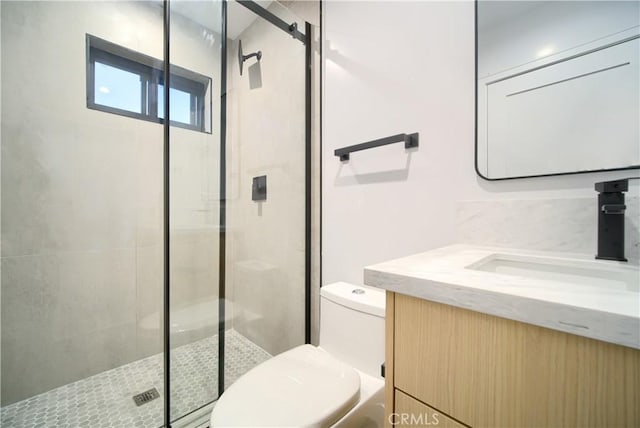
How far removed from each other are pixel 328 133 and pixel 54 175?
1.39 m

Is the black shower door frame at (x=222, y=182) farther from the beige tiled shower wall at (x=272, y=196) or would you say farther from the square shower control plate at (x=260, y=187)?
the square shower control plate at (x=260, y=187)

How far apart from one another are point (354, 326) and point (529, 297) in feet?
2.16

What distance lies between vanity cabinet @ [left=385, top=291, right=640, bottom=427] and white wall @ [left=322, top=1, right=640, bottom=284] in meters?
0.52

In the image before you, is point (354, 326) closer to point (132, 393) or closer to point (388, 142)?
point (388, 142)

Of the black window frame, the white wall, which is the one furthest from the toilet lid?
the black window frame

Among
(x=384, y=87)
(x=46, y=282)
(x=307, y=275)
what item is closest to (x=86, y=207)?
(x=46, y=282)

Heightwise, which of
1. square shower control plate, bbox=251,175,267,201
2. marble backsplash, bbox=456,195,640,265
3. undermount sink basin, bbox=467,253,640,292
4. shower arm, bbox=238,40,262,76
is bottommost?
undermount sink basin, bbox=467,253,640,292

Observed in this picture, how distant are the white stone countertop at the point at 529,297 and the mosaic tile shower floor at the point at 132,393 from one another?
3.98 feet

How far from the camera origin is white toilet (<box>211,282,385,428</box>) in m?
0.66

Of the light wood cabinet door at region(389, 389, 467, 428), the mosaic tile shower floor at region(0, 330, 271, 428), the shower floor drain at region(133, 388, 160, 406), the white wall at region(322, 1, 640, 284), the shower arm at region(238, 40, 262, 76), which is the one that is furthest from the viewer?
the shower arm at region(238, 40, 262, 76)

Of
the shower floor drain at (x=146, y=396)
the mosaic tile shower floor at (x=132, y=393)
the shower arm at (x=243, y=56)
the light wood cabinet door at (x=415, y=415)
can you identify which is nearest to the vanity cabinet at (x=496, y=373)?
the light wood cabinet door at (x=415, y=415)

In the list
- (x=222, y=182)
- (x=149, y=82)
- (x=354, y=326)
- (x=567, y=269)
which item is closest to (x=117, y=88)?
(x=149, y=82)

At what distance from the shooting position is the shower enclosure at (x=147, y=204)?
3.75 feet

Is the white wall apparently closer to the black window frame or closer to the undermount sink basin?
the undermount sink basin
